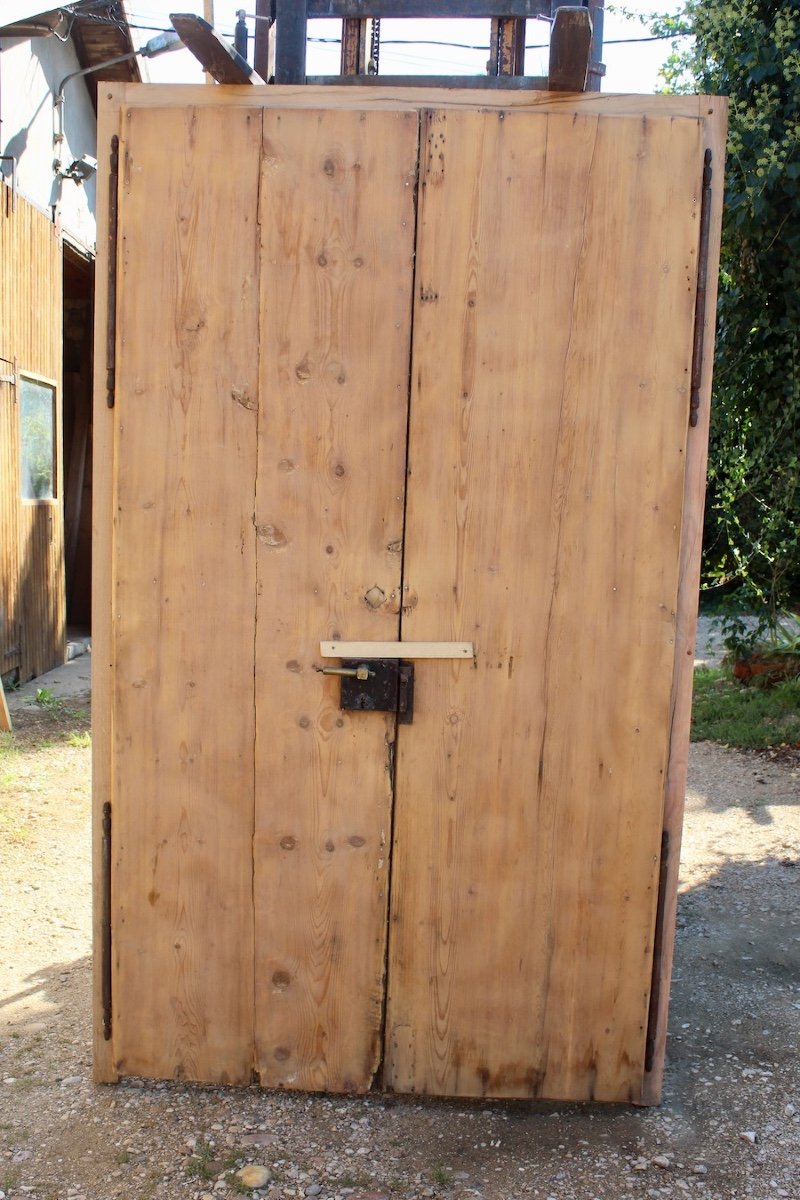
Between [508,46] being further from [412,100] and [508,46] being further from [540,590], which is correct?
[540,590]

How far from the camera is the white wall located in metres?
7.90

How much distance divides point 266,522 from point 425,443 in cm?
47

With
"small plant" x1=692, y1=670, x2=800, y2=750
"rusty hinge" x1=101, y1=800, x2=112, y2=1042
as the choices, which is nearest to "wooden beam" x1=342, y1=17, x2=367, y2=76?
"rusty hinge" x1=101, y1=800, x2=112, y2=1042

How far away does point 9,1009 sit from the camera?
336cm

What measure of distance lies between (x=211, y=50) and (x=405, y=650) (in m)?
1.52

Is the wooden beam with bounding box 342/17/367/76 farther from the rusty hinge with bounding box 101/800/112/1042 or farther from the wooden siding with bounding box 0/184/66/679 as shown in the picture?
the wooden siding with bounding box 0/184/66/679

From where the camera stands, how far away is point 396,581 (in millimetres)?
2689

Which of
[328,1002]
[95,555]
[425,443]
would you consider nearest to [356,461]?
[425,443]

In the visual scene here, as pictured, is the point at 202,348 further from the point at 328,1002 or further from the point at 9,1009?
the point at 9,1009

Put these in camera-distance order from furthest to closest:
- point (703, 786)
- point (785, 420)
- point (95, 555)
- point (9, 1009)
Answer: point (703, 786)
point (785, 420)
point (9, 1009)
point (95, 555)

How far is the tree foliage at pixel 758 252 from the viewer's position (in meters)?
4.81

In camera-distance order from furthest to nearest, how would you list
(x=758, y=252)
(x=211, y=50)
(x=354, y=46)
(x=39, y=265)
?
(x=39, y=265) → (x=758, y=252) → (x=354, y=46) → (x=211, y=50)

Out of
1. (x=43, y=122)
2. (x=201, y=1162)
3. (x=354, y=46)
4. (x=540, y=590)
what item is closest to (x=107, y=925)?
(x=201, y=1162)

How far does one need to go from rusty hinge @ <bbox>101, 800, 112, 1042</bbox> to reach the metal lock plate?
2.46ft
